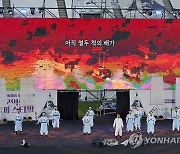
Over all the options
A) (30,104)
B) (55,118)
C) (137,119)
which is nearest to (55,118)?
(55,118)

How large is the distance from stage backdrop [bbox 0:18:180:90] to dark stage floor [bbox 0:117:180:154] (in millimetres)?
1611

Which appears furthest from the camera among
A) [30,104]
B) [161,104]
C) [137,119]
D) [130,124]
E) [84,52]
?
[161,104]

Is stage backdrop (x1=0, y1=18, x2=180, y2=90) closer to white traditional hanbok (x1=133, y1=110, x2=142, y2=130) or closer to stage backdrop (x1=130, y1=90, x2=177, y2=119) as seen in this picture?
stage backdrop (x1=130, y1=90, x2=177, y2=119)

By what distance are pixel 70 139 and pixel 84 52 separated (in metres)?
4.23

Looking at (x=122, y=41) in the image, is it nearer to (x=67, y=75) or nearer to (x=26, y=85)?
(x=67, y=75)

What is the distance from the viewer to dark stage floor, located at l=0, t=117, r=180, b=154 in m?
11.8

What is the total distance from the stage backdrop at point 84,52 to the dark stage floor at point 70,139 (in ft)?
5.29

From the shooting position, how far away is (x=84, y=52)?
16.7 metres

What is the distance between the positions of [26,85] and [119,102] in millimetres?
4071

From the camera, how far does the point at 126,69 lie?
16.8 m

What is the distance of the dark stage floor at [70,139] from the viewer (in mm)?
11773

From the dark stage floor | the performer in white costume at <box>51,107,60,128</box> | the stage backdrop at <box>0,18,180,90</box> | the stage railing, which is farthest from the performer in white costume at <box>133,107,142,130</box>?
the stage railing
